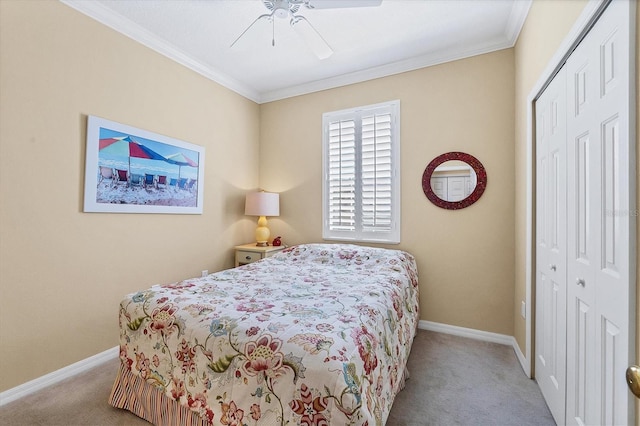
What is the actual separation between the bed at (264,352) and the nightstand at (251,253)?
1204 millimetres

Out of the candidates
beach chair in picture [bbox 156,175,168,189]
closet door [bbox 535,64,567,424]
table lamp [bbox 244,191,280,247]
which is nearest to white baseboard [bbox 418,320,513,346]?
closet door [bbox 535,64,567,424]

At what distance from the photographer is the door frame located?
2.98 feet

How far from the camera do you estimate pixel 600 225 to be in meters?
1.14

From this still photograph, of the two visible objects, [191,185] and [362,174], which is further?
[362,174]

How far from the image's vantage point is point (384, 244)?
3123 mm

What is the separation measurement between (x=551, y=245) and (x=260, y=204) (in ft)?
8.96

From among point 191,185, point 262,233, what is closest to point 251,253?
point 262,233

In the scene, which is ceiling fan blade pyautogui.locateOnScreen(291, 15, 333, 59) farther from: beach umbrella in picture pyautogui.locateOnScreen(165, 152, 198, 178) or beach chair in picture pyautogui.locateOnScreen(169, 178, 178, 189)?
beach chair in picture pyautogui.locateOnScreen(169, 178, 178, 189)

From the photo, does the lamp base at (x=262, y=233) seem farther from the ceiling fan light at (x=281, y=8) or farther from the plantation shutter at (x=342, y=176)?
the ceiling fan light at (x=281, y=8)

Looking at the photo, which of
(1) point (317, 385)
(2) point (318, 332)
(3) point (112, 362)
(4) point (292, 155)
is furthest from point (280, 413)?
(4) point (292, 155)

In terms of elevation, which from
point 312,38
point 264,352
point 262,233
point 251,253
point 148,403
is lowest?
point 148,403

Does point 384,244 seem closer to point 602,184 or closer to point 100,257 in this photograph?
point 602,184

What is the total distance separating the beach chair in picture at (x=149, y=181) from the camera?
257 cm

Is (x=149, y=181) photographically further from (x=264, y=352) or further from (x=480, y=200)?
(x=480, y=200)
